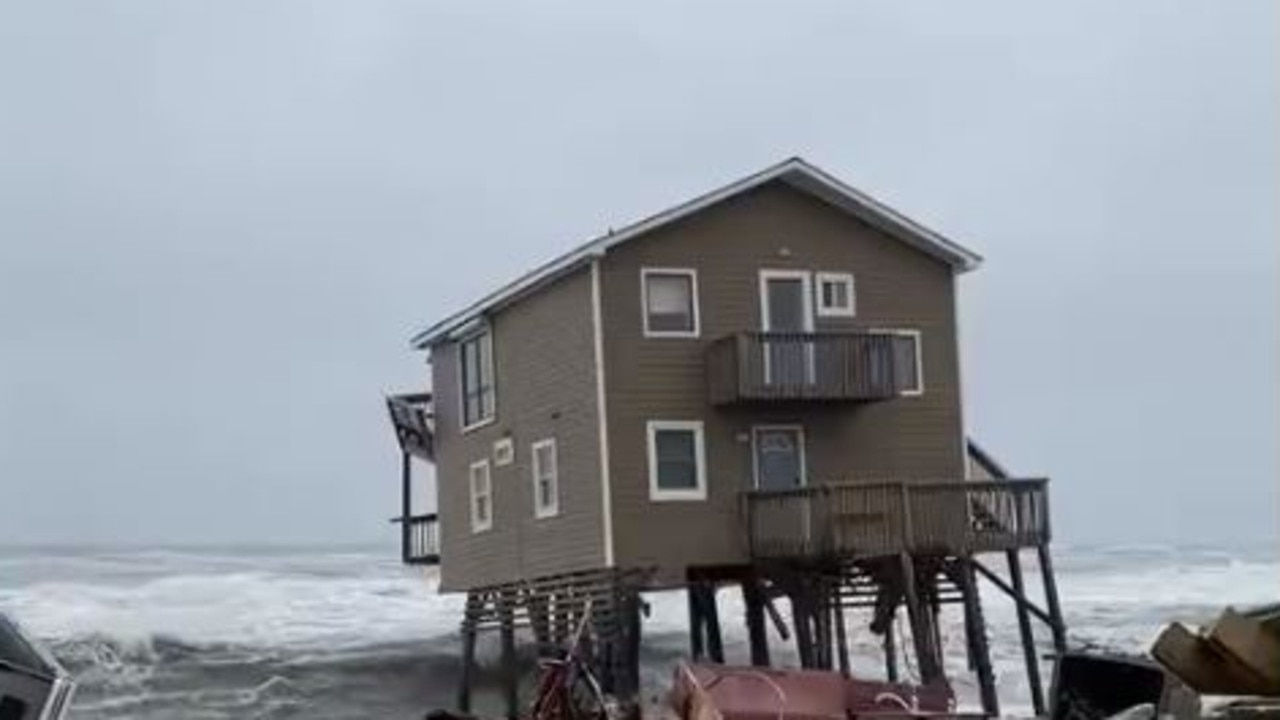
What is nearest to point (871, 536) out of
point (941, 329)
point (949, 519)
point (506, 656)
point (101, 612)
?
point (949, 519)

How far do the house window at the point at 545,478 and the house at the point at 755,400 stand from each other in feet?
0.21

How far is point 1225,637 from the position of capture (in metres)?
12.7

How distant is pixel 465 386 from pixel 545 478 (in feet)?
16.6

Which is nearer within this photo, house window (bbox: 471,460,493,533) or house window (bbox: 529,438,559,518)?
house window (bbox: 529,438,559,518)

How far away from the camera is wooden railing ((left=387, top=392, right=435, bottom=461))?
45188mm

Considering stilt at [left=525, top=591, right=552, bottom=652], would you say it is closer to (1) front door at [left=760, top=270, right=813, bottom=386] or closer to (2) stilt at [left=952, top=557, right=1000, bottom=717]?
(1) front door at [left=760, top=270, right=813, bottom=386]

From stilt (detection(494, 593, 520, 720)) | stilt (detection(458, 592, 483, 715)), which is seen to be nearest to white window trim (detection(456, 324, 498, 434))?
stilt (detection(494, 593, 520, 720))

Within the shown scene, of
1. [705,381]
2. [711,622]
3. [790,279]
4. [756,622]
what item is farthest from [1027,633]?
[790,279]

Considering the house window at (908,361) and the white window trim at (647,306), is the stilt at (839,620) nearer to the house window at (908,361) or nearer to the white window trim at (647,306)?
the house window at (908,361)

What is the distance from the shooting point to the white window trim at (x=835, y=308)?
3644cm

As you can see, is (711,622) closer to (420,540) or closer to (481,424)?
(481,424)

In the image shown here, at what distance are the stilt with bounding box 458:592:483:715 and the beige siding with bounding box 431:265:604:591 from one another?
53 centimetres

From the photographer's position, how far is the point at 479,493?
41.3 metres

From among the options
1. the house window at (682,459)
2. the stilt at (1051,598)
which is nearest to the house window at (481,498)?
the house window at (682,459)
